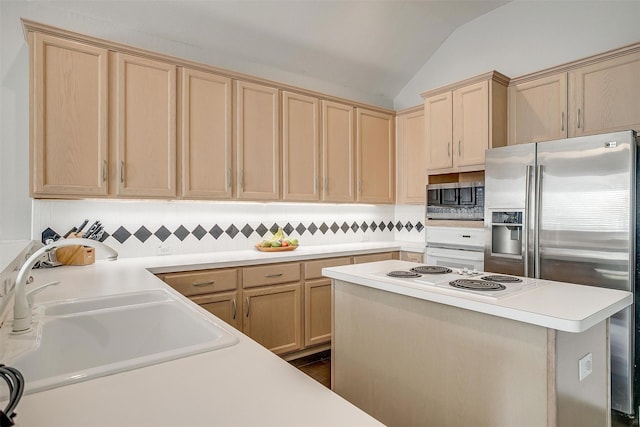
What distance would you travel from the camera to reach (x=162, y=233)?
10.2 feet

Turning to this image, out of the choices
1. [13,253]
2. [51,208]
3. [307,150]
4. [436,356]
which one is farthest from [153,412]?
[307,150]

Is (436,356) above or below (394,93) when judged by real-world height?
below

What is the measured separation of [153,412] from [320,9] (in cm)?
345

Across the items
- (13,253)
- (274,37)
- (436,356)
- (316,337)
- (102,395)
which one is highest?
(274,37)

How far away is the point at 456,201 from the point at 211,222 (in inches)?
89.8

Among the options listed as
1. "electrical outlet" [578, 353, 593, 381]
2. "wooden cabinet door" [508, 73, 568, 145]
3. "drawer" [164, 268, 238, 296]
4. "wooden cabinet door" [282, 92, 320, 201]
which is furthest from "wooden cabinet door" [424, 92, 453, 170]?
"electrical outlet" [578, 353, 593, 381]

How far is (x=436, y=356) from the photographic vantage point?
64.8 inches

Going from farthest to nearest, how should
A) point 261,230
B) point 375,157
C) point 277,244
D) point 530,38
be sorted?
point 375,157 < point 261,230 < point 530,38 < point 277,244

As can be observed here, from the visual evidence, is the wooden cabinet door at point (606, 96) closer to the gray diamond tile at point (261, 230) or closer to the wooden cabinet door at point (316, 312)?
the wooden cabinet door at point (316, 312)

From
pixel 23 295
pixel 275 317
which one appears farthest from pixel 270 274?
pixel 23 295

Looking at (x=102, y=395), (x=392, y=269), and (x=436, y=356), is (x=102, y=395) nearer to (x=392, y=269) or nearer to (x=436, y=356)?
(x=436, y=356)

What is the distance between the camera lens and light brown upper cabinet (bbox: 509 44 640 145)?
2.69 metres

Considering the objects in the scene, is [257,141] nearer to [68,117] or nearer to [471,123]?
[68,117]

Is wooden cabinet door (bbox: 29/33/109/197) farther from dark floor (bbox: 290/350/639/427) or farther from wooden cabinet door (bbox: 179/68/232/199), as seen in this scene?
dark floor (bbox: 290/350/639/427)
